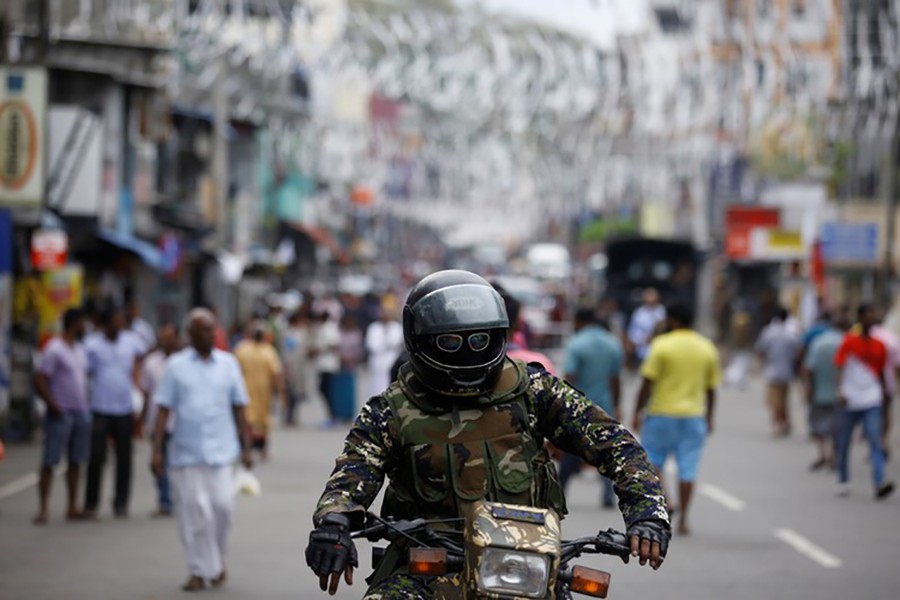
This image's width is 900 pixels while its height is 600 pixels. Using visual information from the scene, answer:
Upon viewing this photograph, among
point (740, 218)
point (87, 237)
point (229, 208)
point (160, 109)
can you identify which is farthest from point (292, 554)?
point (229, 208)

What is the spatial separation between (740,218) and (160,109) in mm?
17318

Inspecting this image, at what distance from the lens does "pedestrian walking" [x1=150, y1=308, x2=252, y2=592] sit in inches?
460

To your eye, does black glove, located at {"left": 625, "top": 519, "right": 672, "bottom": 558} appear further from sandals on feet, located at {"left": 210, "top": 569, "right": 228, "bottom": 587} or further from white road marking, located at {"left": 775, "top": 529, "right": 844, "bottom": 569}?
white road marking, located at {"left": 775, "top": 529, "right": 844, "bottom": 569}

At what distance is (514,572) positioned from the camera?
4.81 meters

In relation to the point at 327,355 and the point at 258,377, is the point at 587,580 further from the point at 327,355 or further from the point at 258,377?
the point at 327,355

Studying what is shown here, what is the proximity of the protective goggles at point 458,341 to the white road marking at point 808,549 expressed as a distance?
26.1 ft

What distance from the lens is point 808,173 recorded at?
58.6 m

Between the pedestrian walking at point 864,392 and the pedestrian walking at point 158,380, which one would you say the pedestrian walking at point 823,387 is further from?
the pedestrian walking at point 158,380

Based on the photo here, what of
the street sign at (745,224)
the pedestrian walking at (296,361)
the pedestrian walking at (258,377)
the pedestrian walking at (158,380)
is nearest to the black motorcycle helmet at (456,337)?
the pedestrian walking at (158,380)

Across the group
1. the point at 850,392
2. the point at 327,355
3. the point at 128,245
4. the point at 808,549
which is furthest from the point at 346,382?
the point at 808,549

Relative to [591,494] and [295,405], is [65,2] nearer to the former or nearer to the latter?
[295,405]

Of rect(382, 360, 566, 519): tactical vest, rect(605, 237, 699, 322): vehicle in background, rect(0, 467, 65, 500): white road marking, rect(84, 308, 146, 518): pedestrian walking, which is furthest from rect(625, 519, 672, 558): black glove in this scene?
rect(605, 237, 699, 322): vehicle in background

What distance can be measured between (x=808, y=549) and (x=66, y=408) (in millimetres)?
6196

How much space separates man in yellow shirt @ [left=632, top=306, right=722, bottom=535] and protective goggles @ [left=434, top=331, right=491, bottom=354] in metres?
8.81
